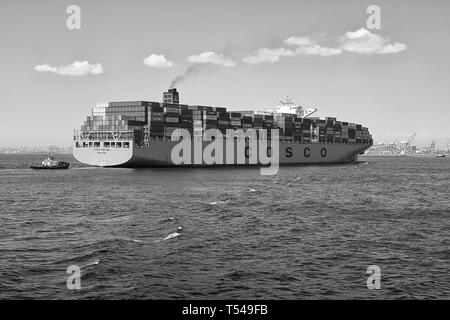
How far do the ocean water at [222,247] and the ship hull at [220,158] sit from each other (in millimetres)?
43378

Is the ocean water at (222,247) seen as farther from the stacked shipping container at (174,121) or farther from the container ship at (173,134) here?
the stacked shipping container at (174,121)

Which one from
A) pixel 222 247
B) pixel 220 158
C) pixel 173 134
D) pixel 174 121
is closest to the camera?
pixel 222 247

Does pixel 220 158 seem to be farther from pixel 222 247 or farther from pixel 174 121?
pixel 222 247

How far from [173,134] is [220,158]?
52.6 ft

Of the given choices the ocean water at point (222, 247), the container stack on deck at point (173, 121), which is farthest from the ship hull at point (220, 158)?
the ocean water at point (222, 247)

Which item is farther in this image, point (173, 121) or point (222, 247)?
point (173, 121)

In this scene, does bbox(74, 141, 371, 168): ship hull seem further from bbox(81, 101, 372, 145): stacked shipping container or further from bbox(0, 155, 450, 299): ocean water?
bbox(0, 155, 450, 299): ocean water

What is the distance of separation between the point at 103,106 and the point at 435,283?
88696mm

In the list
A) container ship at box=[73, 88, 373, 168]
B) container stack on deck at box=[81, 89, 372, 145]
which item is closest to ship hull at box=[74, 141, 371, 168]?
container ship at box=[73, 88, 373, 168]

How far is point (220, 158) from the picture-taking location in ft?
355

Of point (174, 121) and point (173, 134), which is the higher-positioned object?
point (174, 121)

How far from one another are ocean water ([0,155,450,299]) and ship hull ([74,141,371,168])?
142 feet

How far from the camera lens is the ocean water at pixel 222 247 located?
18.4 metres

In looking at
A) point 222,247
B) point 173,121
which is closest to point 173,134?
point 173,121
